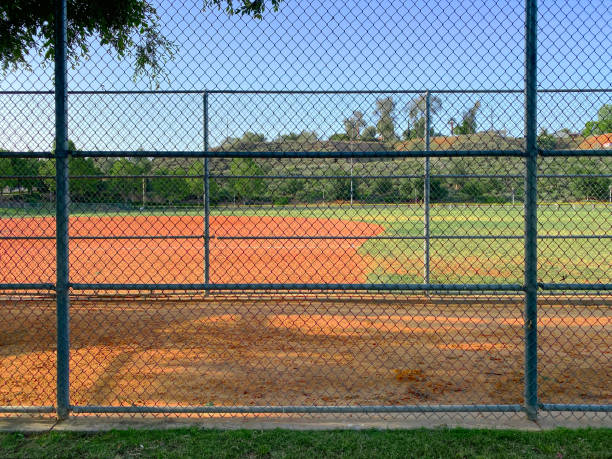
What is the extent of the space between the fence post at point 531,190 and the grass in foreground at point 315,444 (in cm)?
38

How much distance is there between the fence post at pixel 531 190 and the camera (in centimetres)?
342

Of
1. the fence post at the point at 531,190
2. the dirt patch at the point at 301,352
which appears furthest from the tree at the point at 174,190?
the fence post at the point at 531,190

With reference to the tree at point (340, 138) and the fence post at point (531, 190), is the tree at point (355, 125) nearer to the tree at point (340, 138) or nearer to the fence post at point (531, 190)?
the tree at point (340, 138)

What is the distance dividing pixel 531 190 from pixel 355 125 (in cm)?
276

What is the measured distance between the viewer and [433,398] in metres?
4.34

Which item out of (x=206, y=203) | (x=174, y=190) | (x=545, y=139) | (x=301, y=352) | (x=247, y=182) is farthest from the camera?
(x=174, y=190)

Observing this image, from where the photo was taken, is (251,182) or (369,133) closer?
(369,133)

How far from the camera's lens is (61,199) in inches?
137

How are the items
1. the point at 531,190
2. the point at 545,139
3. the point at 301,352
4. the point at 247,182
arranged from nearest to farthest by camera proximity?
the point at 531,190
the point at 301,352
the point at 545,139
the point at 247,182

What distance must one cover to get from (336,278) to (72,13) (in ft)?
19.5

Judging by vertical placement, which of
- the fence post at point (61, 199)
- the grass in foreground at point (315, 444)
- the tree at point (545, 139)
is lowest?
the grass in foreground at point (315, 444)

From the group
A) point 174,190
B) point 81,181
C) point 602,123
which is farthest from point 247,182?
point 602,123

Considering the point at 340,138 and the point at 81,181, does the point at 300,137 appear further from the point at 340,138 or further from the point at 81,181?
the point at 81,181

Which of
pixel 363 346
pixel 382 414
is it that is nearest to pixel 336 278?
pixel 363 346
